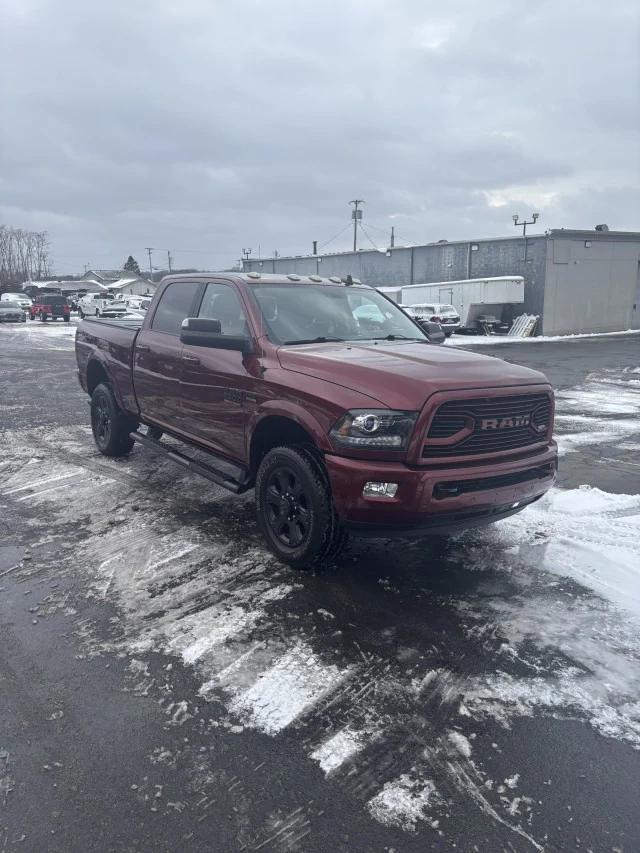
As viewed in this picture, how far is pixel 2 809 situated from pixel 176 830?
658 mm

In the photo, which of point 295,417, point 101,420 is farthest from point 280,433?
point 101,420

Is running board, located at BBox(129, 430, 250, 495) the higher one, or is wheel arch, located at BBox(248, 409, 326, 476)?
wheel arch, located at BBox(248, 409, 326, 476)

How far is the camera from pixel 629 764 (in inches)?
103

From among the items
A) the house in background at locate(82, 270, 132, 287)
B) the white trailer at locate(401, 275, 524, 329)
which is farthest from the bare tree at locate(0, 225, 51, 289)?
the white trailer at locate(401, 275, 524, 329)

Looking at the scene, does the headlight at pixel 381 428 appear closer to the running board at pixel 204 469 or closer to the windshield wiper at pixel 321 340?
the windshield wiper at pixel 321 340

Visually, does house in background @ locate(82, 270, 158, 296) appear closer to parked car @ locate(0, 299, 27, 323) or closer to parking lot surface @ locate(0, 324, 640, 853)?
parked car @ locate(0, 299, 27, 323)

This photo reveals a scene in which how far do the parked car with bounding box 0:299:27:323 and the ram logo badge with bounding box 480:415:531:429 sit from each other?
4241 cm

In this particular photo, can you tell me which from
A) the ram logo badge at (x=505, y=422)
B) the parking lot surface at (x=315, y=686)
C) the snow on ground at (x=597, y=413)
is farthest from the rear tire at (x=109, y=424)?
the snow on ground at (x=597, y=413)

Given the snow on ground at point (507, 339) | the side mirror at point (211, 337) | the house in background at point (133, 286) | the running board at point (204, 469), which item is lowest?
the snow on ground at point (507, 339)

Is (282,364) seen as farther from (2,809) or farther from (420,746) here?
(2,809)

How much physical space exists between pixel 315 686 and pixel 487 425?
1793mm

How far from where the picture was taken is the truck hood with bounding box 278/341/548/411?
370 cm

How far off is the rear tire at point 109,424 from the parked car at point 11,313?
37.5 metres

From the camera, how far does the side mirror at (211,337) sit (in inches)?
180
